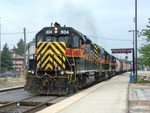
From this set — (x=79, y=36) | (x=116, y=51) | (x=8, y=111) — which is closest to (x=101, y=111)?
(x=8, y=111)

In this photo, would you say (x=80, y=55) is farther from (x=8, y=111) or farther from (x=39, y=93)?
(x=8, y=111)

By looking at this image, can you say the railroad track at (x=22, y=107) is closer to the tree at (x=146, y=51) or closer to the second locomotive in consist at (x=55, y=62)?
the second locomotive in consist at (x=55, y=62)

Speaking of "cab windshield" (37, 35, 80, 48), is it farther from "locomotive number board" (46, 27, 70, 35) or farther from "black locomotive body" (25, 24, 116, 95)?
"locomotive number board" (46, 27, 70, 35)

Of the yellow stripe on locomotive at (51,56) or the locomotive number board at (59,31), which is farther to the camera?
the locomotive number board at (59,31)

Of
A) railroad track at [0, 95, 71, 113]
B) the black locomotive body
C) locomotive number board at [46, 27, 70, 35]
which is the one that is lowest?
railroad track at [0, 95, 71, 113]

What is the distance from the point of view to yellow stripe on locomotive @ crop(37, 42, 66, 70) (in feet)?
69.7

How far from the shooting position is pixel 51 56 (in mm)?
21375

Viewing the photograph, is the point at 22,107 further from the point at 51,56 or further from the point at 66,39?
the point at 66,39

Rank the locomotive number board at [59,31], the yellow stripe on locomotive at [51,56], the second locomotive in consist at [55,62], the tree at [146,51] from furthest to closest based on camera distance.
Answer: the tree at [146,51] → the locomotive number board at [59,31] → the yellow stripe on locomotive at [51,56] → the second locomotive in consist at [55,62]

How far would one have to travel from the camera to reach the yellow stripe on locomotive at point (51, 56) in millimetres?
21234

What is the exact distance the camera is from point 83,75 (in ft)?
83.6

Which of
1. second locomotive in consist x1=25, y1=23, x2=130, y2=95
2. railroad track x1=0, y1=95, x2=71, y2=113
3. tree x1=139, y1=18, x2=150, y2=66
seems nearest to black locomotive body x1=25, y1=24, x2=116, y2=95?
second locomotive in consist x1=25, y1=23, x2=130, y2=95

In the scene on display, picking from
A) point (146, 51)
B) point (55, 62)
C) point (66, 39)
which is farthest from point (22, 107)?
point (146, 51)

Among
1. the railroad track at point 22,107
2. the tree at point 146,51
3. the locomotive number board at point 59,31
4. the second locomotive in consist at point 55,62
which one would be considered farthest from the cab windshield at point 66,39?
the tree at point 146,51
